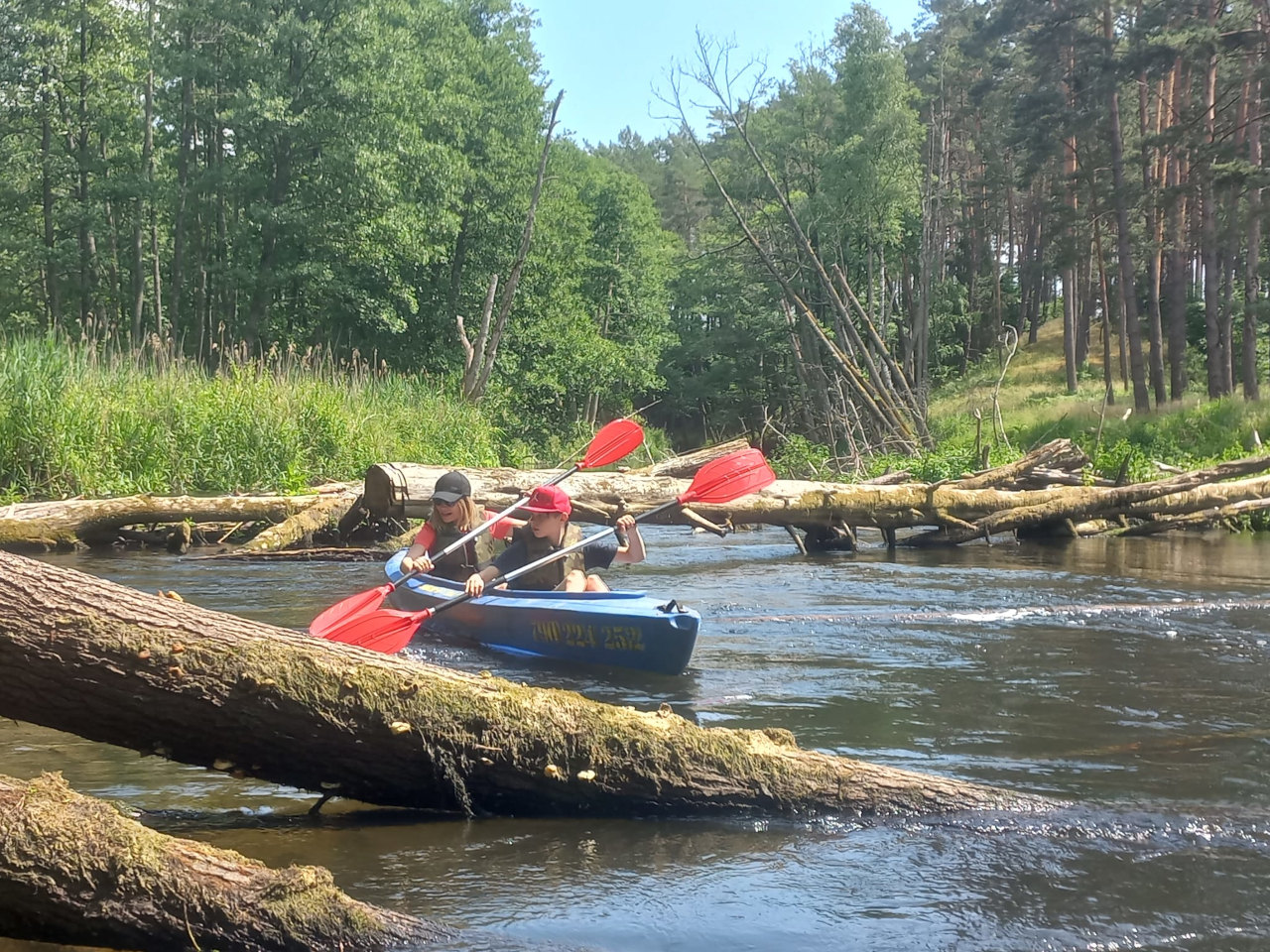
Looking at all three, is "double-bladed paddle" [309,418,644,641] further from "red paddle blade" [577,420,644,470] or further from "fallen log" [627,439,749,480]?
"fallen log" [627,439,749,480]

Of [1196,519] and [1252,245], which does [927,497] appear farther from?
[1252,245]

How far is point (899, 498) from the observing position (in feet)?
38.9

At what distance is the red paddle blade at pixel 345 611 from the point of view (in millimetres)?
5859


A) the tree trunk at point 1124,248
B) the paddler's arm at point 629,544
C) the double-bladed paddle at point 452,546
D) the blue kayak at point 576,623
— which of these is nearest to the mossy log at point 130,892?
the double-bladed paddle at point 452,546

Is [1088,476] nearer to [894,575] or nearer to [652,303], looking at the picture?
[894,575]

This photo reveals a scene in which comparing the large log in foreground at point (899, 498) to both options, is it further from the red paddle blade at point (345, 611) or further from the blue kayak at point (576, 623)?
the red paddle blade at point (345, 611)

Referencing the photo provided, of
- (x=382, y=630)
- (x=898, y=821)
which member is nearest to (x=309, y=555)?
(x=382, y=630)

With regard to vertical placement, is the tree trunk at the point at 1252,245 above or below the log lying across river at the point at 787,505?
above

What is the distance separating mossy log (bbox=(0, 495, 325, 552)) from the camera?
35.1ft

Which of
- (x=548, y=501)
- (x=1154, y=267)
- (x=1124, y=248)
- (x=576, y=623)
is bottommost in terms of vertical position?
(x=576, y=623)

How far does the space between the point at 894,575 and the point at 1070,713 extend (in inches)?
201

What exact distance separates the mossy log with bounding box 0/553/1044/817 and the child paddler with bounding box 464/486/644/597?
3584 mm

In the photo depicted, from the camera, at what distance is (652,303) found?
134 feet

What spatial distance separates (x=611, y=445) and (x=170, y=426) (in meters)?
6.36
